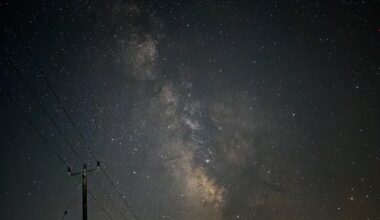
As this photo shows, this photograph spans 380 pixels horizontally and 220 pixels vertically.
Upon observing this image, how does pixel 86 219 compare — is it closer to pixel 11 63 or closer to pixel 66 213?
pixel 66 213

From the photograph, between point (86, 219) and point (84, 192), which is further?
point (84, 192)

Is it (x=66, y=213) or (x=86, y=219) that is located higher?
(x=66, y=213)

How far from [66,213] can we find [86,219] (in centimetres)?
254

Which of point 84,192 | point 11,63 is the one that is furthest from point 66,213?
point 11,63

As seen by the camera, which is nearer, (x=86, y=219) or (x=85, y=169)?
(x=86, y=219)

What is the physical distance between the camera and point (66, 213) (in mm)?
18672

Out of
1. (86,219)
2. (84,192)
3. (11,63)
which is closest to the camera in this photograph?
(11,63)

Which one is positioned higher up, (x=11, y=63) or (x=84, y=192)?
(x=84, y=192)

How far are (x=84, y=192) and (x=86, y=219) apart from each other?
1374mm

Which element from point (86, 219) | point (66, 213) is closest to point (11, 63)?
point (86, 219)

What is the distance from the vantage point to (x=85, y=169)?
1823cm

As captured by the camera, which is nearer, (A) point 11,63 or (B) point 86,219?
(A) point 11,63

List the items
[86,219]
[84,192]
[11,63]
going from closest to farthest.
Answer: [11,63]
[86,219]
[84,192]

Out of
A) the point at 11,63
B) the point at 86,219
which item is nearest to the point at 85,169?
the point at 86,219
